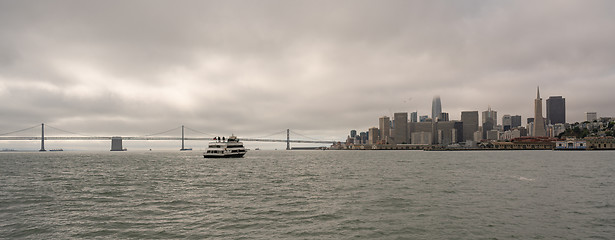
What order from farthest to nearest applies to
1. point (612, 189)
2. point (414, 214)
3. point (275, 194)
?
point (612, 189), point (275, 194), point (414, 214)

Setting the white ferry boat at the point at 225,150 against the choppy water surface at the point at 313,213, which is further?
the white ferry boat at the point at 225,150

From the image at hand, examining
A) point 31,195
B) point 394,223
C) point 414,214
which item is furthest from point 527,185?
point 31,195

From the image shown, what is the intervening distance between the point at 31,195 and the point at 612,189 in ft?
207

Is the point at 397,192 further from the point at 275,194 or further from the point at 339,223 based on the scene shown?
the point at 339,223

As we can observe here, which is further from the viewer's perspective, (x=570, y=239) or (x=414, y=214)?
(x=414, y=214)

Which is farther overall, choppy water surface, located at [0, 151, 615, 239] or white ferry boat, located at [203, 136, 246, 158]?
white ferry boat, located at [203, 136, 246, 158]

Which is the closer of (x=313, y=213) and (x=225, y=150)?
(x=313, y=213)

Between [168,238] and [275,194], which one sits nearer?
[168,238]

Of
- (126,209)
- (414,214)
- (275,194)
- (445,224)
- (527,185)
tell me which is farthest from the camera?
(527,185)

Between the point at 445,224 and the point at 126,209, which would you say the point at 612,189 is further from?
the point at 126,209

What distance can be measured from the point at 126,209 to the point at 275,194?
1371 centimetres

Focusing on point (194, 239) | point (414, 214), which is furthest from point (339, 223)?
point (194, 239)

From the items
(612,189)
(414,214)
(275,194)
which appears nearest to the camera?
(414,214)

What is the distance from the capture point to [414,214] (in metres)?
25.6
